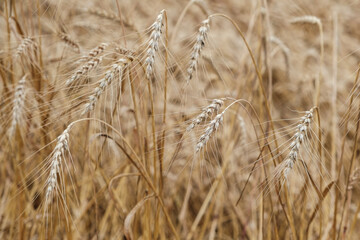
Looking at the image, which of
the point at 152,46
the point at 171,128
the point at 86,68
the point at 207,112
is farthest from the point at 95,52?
the point at 171,128

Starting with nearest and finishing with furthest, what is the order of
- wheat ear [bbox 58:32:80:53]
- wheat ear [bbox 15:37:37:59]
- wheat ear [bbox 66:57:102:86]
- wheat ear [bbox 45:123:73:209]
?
1. wheat ear [bbox 45:123:73:209]
2. wheat ear [bbox 66:57:102:86]
3. wheat ear [bbox 15:37:37:59]
4. wheat ear [bbox 58:32:80:53]

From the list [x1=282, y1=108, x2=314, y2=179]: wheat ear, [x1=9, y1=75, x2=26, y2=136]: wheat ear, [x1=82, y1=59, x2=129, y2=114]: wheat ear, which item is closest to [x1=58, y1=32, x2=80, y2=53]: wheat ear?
[x1=9, y1=75, x2=26, y2=136]: wheat ear

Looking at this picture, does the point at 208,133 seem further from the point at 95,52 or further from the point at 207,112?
the point at 95,52

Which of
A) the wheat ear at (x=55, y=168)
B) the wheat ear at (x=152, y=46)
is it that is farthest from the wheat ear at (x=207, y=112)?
the wheat ear at (x=55, y=168)

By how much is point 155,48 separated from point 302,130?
1.03 feet

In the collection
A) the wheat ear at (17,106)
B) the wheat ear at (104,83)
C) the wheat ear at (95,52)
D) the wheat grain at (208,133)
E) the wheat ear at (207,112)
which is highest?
the wheat ear at (95,52)

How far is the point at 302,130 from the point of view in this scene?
0.77 metres

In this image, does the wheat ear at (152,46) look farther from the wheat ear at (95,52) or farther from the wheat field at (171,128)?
the wheat ear at (95,52)

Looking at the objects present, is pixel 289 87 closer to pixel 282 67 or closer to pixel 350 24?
pixel 282 67

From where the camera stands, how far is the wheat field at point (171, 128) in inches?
33.3

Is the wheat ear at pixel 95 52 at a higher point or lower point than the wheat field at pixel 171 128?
higher

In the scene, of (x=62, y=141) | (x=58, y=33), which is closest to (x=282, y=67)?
(x=58, y=33)

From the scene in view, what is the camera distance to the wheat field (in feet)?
2.77

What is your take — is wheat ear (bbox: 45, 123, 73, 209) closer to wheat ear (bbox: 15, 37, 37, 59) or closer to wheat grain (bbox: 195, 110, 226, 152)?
wheat grain (bbox: 195, 110, 226, 152)
